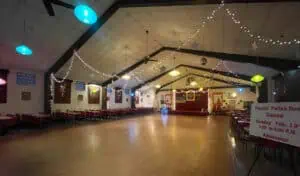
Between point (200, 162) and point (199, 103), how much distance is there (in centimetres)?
1568

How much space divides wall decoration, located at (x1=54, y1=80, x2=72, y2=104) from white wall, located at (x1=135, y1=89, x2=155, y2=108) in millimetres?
7975

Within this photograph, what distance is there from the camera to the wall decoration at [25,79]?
910 cm

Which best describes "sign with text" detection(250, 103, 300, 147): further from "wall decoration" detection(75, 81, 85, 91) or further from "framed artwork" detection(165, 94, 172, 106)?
"framed artwork" detection(165, 94, 172, 106)

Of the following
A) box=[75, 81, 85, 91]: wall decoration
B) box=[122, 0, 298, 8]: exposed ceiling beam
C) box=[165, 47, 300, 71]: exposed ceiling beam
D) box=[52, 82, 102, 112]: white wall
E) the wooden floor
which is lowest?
the wooden floor

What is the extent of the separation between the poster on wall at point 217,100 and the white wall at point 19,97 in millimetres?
13489

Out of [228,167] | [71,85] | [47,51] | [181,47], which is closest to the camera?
[228,167]

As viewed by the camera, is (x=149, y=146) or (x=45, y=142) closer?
(x=149, y=146)

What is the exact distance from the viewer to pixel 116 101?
16.0m

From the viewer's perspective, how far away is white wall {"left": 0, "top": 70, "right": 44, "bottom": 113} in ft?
28.6

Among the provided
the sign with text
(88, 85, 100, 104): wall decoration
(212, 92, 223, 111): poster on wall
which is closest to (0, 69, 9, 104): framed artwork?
(88, 85, 100, 104): wall decoration

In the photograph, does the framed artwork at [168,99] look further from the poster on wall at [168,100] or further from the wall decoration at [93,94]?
the wall decoration at [93,94]

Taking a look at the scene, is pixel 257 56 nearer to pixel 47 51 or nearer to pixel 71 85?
pixel 47 51

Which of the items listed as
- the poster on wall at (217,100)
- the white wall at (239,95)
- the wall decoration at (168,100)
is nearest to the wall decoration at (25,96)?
the wall decoration at (168,100)

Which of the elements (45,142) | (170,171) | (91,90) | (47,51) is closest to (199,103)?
(91,90)
